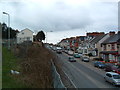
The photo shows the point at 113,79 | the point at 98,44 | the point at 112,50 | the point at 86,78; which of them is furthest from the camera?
the point at 98,44

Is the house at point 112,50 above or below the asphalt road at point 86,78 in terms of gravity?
above

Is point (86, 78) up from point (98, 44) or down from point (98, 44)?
down

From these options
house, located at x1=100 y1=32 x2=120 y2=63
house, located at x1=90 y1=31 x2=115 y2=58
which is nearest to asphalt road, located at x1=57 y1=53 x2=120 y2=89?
house, located at x1=100 y1=32 x2=120 y2=63

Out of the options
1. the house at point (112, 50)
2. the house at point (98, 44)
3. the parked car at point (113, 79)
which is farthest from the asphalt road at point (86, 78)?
the house at point (98, 44)

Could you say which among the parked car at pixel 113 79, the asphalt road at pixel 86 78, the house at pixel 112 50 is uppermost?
the house at pixel 112 50

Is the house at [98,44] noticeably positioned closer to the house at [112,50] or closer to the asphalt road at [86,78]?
the house at [112,50]

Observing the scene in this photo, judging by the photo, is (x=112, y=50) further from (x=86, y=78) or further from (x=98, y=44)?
(x=86, y=78)

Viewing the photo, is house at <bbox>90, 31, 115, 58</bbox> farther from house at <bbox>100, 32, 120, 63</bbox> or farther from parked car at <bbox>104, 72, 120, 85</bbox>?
parked car at <bbox>104, 72, 120, 85</bbox>

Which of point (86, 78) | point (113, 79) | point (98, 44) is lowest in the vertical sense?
point (86, 78)

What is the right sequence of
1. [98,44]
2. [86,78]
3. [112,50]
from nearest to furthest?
[86,78], [112,50], [98,44]

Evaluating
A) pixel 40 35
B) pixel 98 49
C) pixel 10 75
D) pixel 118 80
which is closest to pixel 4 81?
pixel 10 75

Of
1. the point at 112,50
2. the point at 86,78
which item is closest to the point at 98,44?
the point at 112,50

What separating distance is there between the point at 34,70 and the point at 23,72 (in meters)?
0.93

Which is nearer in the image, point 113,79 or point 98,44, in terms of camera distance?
point 113,79
